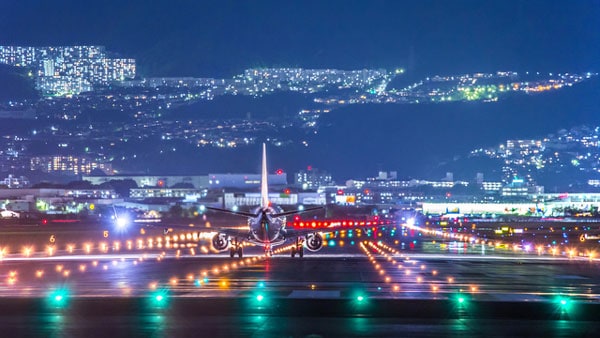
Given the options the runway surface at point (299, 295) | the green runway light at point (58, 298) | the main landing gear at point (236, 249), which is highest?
the main landing gear at point (236, 249)

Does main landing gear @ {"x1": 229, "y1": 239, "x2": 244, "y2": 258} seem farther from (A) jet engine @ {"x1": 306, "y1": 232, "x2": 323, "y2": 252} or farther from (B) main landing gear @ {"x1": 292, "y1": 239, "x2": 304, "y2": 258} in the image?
(A) jet engine @ {"x1": 306, "y1": 232, "x2": 323, "y2": 252}

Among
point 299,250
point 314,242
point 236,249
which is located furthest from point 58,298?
point 314,242

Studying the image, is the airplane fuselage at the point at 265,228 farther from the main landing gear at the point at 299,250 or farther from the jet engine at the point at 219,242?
Result: the jet engine at the point at 219,242

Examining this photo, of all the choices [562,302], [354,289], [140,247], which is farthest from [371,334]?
[140,247]

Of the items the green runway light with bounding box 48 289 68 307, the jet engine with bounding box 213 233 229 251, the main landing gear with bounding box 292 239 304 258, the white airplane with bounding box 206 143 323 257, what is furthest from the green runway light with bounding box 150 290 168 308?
the jet engine with bounding box 213 233 229 251

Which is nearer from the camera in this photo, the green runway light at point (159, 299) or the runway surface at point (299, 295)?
the runway surface at point (299, 295)

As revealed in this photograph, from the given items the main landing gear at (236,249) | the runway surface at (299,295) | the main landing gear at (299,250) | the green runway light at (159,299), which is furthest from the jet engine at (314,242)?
the green runway light at (159,299)

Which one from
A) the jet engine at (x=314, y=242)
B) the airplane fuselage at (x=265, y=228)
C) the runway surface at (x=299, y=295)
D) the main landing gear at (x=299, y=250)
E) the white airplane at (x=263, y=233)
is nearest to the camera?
the runway surface at (x=299, y=295)

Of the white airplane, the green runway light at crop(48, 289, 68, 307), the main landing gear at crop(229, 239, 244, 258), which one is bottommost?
the green runway light at crop(48, 289, 68, 307)

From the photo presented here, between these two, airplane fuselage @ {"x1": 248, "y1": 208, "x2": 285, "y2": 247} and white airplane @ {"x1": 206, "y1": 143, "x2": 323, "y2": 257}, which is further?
airplane fuselage @ {"x1": 248, "y1": 208, "x2": 285, "y2": 247}
